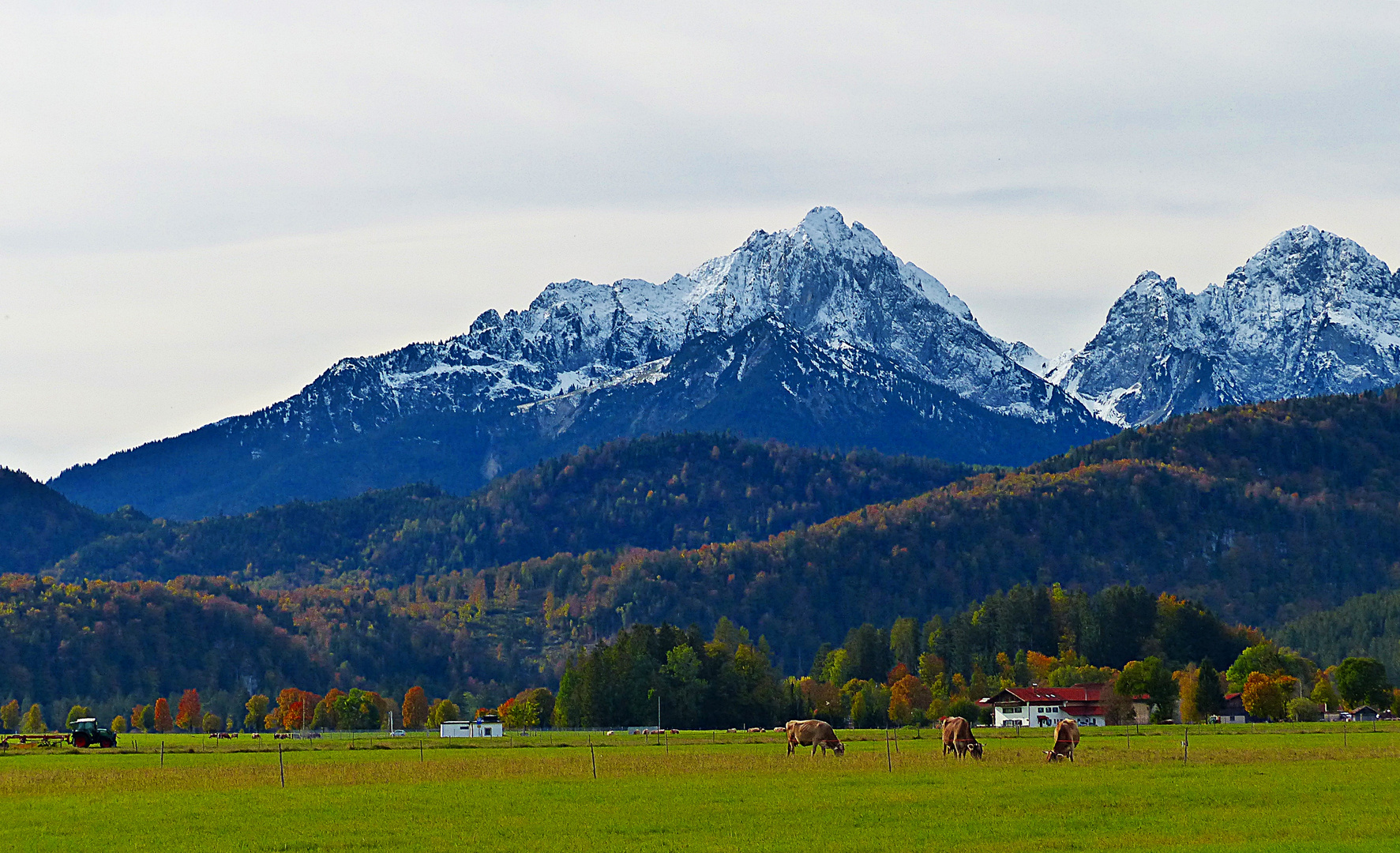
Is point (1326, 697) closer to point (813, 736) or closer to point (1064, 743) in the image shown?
point (813, 736)

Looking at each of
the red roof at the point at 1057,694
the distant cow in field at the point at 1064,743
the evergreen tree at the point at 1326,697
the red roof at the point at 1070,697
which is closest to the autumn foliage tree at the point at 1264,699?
the red roof at the point at 1070,697

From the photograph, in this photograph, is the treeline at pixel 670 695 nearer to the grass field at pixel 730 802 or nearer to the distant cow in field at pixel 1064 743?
the grass field at pixel 730 802

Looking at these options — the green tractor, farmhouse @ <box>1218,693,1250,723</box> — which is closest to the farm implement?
the green tractor

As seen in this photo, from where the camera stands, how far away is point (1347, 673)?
182 meters

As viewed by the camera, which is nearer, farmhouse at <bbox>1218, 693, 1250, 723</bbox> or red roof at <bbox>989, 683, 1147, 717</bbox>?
farmhouse at <bbox>1218, 693, 1250, 723</bbox>

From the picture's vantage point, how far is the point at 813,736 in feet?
309

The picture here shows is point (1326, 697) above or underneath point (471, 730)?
above

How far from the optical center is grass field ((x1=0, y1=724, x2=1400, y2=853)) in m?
52.6

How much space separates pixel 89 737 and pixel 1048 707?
94.4 m

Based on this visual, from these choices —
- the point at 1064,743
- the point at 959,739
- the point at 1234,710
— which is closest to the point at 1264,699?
the point at 1234,710

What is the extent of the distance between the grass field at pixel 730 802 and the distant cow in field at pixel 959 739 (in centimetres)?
142

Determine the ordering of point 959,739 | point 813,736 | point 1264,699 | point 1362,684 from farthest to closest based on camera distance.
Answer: point 1362,684 < point 1264,699 < point 813,736 < point 959,739

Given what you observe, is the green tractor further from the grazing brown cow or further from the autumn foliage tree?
the autumn foliage tree

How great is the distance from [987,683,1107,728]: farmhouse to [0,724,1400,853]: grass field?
82.5 meters
